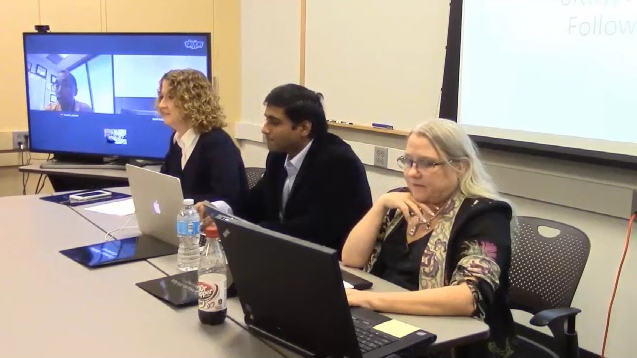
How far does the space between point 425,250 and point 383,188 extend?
187cm

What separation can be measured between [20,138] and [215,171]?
6.97 ft

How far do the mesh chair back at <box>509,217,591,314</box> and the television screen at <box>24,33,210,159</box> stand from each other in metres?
2.28

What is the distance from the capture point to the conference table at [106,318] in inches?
58.0

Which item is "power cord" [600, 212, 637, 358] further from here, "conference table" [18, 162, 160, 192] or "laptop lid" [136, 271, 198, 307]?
"conference table" [18, 162, 160, 192]

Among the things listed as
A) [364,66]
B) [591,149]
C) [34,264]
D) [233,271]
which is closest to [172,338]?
[233,271]

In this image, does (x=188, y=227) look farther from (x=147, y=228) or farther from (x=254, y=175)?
(x=254, y=175)

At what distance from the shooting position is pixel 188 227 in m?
2.05

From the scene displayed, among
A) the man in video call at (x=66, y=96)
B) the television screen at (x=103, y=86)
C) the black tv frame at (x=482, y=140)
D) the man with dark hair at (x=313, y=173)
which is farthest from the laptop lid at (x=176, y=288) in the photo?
the man in video call at (x=66, y=96)

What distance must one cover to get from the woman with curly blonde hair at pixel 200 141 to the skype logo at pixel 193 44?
0.90 meters

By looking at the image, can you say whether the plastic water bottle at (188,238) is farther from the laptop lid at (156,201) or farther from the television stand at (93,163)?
the television stand at (93,163)

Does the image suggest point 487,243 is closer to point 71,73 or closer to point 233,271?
point 233,271

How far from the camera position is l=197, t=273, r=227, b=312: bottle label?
1.56 meters

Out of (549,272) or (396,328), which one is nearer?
(396,328)

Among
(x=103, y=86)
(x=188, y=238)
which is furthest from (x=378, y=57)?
(x=188, y=238)
